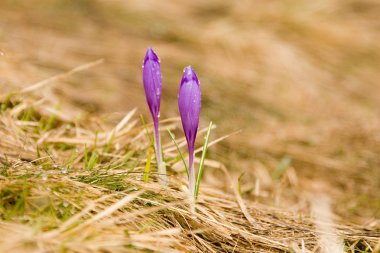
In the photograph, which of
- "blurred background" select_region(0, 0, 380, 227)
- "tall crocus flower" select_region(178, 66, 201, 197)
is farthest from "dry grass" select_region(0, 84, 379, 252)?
"blurred background" select_region(0, 0, 380, 227)

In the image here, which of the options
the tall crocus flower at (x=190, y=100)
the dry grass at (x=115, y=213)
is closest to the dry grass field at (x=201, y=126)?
the dry grass at (x=115, y=213)

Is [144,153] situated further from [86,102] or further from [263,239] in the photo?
[86,102]

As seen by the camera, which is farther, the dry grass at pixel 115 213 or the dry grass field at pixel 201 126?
the dry grass field at pixel 201 126

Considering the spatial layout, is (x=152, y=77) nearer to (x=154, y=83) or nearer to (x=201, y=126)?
(x=154, y=83)

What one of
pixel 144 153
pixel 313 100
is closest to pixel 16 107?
pixel 144 153

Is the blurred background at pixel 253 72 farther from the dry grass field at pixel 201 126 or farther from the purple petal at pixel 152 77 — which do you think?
the purple petal at pixel 152 77

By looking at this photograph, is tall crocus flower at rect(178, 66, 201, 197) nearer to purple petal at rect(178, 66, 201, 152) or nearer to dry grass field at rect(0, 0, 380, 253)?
purple petal at rect(178, 66, 201, 152)
